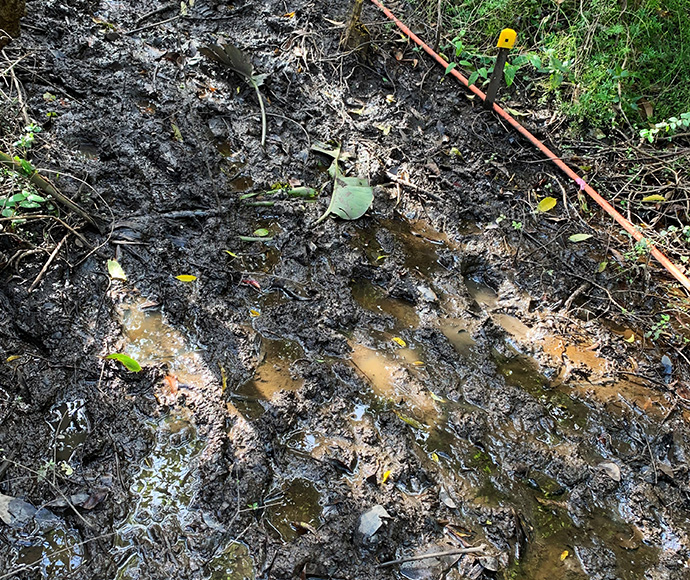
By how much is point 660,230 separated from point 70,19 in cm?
487

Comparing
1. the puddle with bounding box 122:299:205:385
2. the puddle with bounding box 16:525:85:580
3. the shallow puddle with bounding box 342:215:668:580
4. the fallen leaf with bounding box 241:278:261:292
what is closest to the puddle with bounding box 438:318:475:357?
the shallow puddle with bounding box 342:215:668:580

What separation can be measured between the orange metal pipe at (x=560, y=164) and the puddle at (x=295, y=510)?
2.65m

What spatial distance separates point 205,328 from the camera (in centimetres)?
251

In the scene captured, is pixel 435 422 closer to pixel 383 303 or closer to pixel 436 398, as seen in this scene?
pixel 436 398

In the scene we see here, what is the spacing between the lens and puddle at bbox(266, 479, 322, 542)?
77.6 inches

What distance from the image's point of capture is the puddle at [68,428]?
2.00 metres

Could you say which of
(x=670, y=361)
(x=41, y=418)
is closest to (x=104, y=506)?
(x=41, y=418)

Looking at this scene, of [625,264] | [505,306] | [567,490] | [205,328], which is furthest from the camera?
[625,264]

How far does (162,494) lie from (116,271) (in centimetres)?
124

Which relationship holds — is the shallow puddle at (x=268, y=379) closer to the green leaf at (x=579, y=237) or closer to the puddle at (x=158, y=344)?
the puddle at (x=158, y=344)

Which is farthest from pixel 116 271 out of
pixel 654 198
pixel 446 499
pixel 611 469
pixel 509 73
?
pixel 654 198

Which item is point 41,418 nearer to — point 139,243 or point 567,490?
point 139,243

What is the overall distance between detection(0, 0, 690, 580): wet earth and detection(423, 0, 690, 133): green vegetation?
26.4 inches

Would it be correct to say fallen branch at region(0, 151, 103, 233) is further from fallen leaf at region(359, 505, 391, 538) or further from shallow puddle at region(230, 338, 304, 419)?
fallen leaf at region(359, 505, 391, 538)
